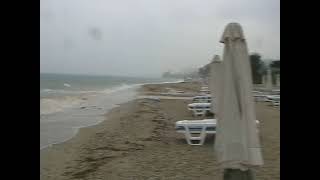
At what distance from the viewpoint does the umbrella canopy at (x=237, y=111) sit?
2646mm

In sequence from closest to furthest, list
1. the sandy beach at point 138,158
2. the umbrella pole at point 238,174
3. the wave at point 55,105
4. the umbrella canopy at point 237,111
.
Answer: the umbrella canopy at point 237,111 < the umbrella pole at point 238,174 < the sandy beach at point 138,158 < the wave at point 55,105

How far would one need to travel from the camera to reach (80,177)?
5.38 meters

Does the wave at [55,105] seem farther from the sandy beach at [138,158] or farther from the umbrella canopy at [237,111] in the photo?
the umbrella canopy at [237,111]

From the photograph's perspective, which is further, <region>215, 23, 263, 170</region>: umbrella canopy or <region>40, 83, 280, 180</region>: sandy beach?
<region>40, 83, 280, 180</region>: sandy beach

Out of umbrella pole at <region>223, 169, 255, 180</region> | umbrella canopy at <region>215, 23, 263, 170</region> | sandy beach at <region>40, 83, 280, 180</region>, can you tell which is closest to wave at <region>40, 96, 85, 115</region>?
sandy beach at <region>40, 83, 280, 180</region>

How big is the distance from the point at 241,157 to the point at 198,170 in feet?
8.71

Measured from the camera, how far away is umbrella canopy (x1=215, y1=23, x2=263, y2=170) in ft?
8.68

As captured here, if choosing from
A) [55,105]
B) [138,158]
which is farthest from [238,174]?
[55,105]

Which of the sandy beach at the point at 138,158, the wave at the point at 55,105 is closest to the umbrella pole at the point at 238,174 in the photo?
the sandy beach at the point at 138,158

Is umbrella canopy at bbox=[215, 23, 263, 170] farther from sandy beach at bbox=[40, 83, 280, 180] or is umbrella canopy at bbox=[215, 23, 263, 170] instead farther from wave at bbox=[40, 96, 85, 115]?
wave at bbox=[40, 96, 85, 115]

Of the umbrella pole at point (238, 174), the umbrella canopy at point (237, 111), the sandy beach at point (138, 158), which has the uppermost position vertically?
the umbrella canopy at point (237, 111)

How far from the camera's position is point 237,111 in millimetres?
2676

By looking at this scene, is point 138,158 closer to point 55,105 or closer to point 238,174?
point 238,174
